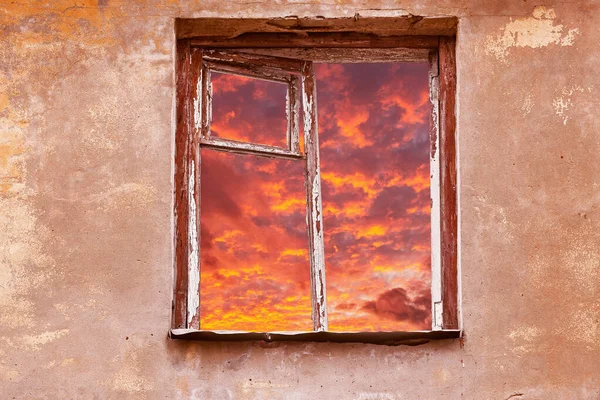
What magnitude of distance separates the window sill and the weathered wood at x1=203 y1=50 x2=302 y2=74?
127cm

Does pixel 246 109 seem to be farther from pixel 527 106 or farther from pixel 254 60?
pixel 527 106

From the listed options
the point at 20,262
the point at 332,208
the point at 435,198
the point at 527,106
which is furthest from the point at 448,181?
the point at 332,208

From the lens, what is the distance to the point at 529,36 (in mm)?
3406

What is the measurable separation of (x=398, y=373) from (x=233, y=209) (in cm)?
443

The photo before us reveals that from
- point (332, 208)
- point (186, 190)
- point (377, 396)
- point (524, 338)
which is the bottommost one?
point (377, 396)

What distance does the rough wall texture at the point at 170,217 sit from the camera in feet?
10.5

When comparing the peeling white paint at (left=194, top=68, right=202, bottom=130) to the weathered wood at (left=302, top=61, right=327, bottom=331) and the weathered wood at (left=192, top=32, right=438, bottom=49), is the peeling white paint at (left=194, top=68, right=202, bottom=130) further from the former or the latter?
the weathered wood at (left=302, top=61, right=327, bottom=331)

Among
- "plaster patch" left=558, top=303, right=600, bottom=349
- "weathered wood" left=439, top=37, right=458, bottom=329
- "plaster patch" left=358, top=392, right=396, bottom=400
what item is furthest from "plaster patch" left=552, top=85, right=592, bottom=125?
"plaster patch" left=358, top=392, right=396, bottom=400

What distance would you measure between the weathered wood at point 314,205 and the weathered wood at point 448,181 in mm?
540

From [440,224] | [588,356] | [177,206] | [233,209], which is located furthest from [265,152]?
[233,209]

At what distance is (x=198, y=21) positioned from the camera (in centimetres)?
345

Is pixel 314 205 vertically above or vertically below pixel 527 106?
below

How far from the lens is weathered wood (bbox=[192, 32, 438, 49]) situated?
360 centimetres

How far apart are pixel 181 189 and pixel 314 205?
0.61 meters
